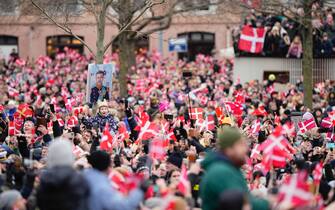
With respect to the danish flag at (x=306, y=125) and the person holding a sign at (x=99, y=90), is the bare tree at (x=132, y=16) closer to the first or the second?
the person holding a sign at (x=99, y=90)

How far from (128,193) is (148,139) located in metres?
6.33

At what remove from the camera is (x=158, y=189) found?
402 inches

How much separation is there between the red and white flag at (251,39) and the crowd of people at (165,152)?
1.17 metres

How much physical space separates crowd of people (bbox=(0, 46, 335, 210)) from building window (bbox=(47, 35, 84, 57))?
1834cm

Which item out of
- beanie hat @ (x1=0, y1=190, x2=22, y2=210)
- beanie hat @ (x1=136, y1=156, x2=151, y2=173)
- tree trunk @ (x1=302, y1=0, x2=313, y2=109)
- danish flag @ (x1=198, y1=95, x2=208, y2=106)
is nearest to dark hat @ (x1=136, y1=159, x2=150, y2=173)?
beanie hat @ (x1=136, y1=156, x2=151, y2=173)

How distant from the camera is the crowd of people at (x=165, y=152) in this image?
28.0ft

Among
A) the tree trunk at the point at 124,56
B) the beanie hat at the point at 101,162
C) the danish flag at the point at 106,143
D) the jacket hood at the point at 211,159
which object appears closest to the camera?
the jacket hood at the point at 211,159

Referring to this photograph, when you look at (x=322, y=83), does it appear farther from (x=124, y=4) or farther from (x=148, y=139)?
(x=148, y=139)

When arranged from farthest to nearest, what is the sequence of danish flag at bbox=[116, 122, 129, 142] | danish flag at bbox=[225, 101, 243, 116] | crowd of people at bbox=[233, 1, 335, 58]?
1. crowd of people at bbox=[233, 1, 335, 58]
2. danish flag at bbox=[225, 101, 243, 116]
3. danish flag at bbox=[116, 122, 129, 142]

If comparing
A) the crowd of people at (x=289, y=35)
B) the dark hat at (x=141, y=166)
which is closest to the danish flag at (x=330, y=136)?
the dark hat at (x=141, y=166)

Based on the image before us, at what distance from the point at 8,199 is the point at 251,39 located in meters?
23.3

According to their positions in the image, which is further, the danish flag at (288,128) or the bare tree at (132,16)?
the bare tree at (132,16)

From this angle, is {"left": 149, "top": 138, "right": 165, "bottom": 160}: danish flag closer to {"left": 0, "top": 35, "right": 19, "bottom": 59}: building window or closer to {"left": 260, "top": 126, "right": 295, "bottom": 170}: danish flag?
{"left": 260, "top": 126, "right": 295, "bottom": 170}: danish flag

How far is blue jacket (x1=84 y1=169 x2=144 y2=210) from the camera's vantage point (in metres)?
8.65
